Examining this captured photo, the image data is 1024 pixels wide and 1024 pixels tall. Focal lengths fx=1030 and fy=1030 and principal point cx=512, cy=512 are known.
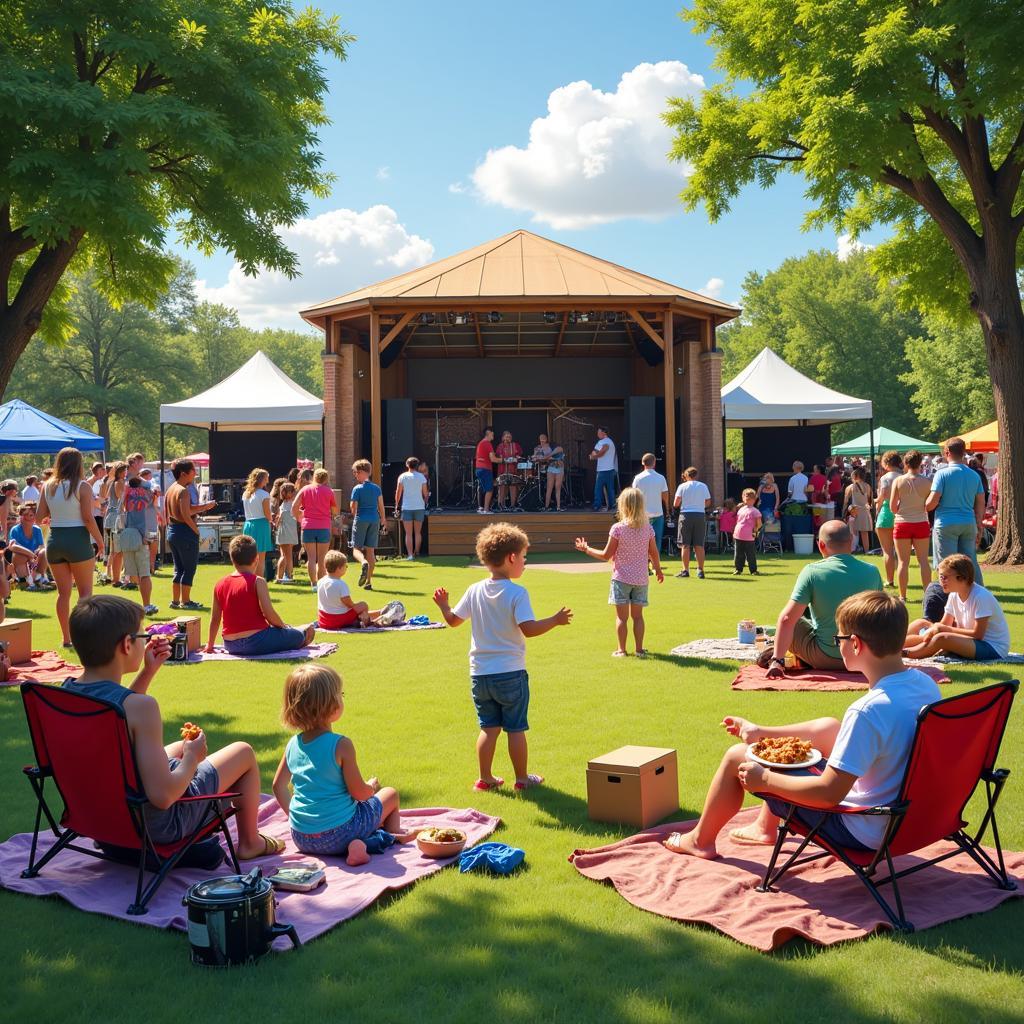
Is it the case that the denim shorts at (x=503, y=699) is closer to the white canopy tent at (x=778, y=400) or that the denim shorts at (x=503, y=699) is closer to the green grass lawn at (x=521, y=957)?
the green grass lawn at (x=521, y=957)

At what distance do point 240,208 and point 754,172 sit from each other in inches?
373

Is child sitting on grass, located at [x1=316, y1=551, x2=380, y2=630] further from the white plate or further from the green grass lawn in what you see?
the white plate

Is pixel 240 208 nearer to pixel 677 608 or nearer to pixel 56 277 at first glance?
pixel 56 277

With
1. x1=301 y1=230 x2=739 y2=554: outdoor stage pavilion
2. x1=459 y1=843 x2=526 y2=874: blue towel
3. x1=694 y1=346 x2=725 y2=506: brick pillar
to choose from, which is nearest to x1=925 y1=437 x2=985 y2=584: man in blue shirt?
x1=459 y1=843 x2=526 y2=874: blue towel

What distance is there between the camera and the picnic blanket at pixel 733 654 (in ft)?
26.4

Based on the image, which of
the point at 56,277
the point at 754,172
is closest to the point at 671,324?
the point at 754,172

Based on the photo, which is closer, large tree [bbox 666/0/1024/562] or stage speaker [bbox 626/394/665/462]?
large tree [bbox 666/0/1024/562]

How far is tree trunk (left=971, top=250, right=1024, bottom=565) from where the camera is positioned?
52.0 feet

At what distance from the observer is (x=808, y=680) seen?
25.3ft

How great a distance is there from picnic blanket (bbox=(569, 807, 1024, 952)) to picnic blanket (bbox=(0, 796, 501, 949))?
0.70m

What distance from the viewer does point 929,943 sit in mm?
3447

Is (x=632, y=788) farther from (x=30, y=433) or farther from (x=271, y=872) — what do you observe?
(x=30, y=433)

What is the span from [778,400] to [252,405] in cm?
1117

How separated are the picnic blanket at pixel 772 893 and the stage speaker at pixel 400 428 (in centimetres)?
1711
